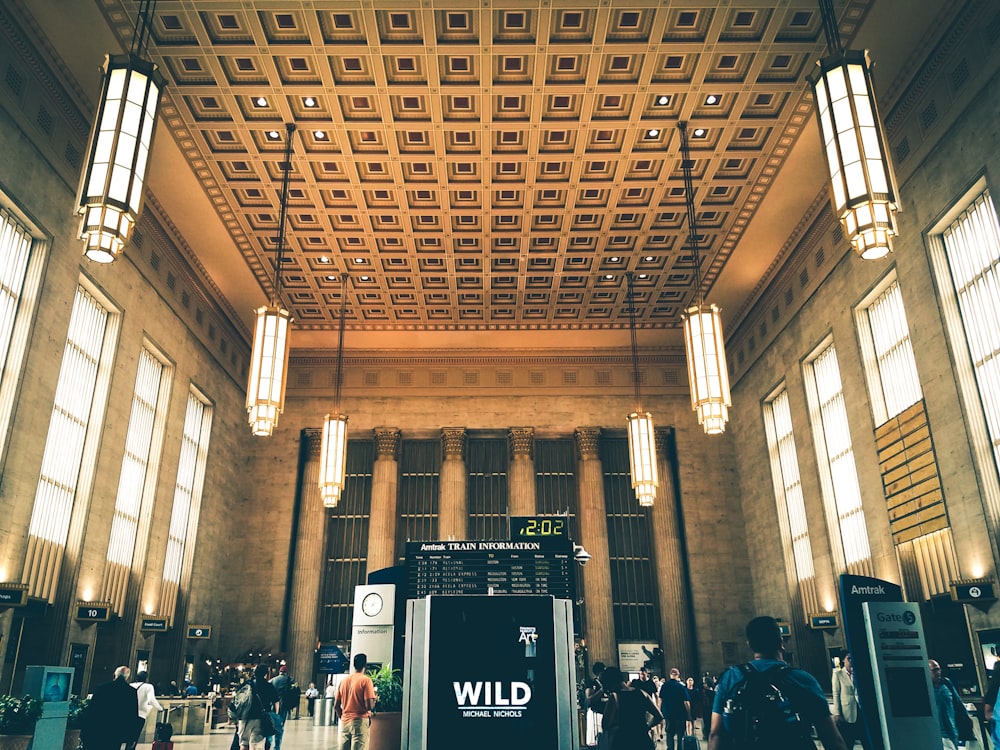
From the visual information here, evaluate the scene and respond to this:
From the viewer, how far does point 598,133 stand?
14867 mm

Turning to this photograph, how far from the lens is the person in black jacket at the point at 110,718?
609 cm

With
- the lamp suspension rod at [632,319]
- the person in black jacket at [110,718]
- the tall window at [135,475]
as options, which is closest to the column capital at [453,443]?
the lamp suspension rod at [632,319]

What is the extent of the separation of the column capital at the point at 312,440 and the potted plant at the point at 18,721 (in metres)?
14.5

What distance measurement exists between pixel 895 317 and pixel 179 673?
18213mm

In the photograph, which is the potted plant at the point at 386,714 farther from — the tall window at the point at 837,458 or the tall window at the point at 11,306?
the tall window at the point at 837,458

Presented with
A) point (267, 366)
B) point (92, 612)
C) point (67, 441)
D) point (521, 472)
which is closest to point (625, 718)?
point (267, 366)

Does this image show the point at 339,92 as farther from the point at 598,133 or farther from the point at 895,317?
the point at 895,317

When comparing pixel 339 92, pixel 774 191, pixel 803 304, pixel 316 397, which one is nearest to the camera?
pixel 339 92

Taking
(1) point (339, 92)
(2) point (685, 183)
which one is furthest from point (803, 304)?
A: (1) point (339, 92)

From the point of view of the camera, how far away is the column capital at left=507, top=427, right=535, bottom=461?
22.6 metres

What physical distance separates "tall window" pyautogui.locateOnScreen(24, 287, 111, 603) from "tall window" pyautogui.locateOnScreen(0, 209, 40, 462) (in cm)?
124

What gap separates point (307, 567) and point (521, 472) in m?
6.99

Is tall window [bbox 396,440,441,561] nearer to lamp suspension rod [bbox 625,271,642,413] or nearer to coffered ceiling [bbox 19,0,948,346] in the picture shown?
coffered ceiling [bbox 19,0,948,346]

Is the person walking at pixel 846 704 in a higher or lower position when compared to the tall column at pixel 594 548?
lower
